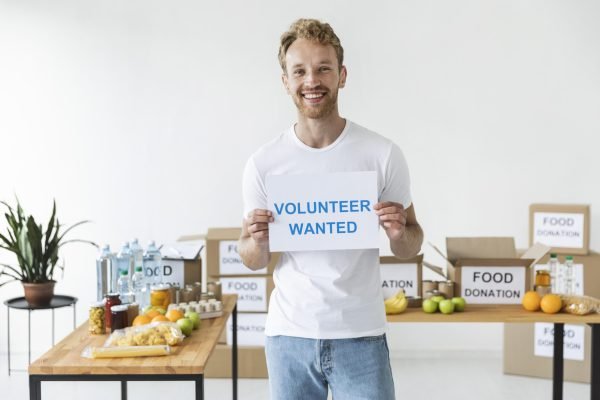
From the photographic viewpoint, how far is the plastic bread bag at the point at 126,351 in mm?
2182

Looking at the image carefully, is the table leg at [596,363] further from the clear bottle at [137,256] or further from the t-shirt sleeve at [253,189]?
the clear bottle at [137,256]

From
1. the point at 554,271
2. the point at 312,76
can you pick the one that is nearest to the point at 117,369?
the point at 312,76

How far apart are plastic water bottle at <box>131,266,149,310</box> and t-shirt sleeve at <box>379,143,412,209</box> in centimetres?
A: 135

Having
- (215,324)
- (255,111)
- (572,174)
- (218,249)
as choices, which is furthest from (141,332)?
(572,174)

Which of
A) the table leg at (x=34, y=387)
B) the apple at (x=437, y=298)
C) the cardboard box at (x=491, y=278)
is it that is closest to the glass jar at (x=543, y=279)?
the cardboard box at (x=491, y=278)

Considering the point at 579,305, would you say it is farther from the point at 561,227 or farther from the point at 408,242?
the point at 408,242

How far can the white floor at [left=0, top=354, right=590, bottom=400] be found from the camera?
4.03m

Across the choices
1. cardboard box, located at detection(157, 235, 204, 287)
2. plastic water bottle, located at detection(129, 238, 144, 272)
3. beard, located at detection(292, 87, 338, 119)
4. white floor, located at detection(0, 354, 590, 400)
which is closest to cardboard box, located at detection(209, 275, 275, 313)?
white floor, located at detection(0, 354, 590, 400)

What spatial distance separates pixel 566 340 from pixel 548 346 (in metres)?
0.11

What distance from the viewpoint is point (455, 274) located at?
3158 millimetres

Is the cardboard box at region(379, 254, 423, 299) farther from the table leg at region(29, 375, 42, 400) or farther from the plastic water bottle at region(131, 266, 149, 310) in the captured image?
the table leg at region(29, 375, 42, 400)

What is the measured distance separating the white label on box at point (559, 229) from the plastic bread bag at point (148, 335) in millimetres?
2590

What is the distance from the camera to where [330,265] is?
1815mm

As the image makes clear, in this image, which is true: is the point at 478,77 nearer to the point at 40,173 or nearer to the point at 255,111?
the point at 255,111
